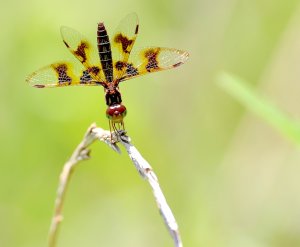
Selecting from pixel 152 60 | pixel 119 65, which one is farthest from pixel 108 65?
pixel 152 60

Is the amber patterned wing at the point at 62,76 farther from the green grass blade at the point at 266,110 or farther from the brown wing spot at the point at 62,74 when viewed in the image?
the green grass blade at the point at 266,110

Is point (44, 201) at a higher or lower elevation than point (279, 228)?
lower


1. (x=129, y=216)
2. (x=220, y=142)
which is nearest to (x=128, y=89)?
(x=220, y=142)

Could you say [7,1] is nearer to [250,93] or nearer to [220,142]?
[220,142]

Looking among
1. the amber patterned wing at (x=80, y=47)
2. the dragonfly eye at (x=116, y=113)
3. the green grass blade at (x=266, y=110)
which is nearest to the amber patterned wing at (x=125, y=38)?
the amber patterned wing at (x=80, y=47)

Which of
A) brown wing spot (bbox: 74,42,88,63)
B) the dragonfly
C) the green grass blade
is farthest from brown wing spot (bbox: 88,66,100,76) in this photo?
the green grass blade

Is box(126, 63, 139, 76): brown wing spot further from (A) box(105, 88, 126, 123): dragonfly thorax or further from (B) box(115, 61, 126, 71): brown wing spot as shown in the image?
(A) box(105, 88, 126, 123): dragonfly thorax
